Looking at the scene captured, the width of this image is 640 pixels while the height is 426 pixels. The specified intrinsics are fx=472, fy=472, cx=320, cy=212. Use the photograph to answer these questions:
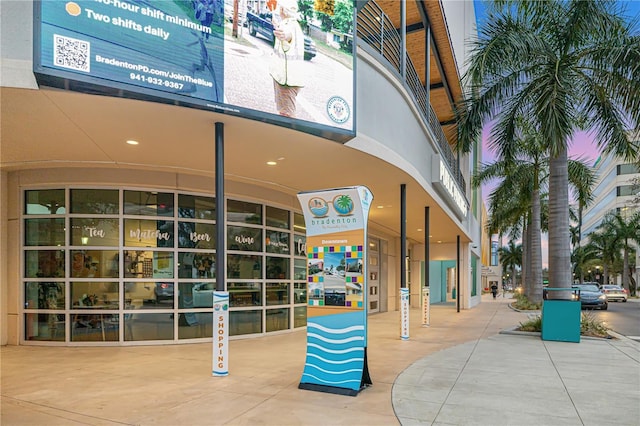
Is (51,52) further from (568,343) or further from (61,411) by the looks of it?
(568,343)

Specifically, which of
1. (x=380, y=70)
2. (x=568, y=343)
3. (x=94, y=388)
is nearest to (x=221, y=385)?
(x=94, y=388)

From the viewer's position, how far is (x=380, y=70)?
10.0 m

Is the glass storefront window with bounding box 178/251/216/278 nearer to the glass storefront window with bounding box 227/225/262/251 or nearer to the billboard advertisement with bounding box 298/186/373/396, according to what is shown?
the glass storefront window with bounding box 227/225/262/251

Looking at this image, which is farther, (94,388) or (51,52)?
(94,388)

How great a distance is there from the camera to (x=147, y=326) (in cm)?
1080

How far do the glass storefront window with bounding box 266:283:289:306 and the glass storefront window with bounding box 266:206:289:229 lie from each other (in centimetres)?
167

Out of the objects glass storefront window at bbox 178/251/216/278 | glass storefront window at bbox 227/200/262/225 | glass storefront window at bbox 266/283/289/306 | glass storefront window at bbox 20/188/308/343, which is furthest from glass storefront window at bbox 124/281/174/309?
glass storefront window at bbox 266/283/289/306

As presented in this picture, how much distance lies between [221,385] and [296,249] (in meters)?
7.19

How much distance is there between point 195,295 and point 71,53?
672 centimetres

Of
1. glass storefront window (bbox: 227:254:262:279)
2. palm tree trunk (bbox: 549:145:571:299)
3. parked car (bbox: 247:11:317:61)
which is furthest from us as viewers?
palm tree trunk (bbox: 549:145:571:299)

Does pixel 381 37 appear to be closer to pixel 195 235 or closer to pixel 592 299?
pixel 195 235

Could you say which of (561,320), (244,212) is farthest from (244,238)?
(561,320)

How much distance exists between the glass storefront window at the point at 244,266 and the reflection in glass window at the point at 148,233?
1.61 metres

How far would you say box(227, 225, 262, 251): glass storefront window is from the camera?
1198cm
